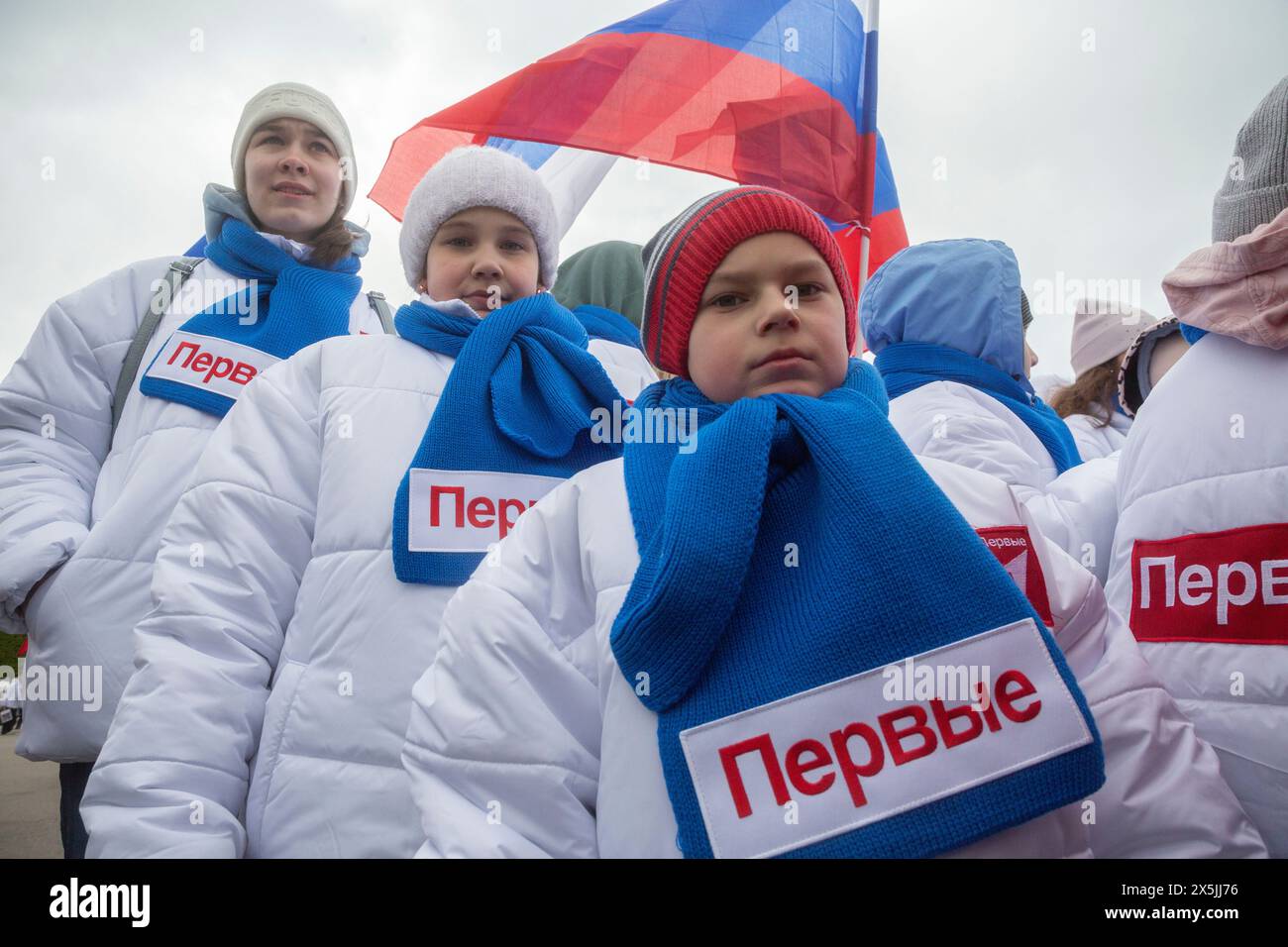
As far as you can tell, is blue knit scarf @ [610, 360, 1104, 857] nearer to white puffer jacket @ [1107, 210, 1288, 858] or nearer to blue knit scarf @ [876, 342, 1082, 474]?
white puffer jacket @ [1107, 210, 1288, 858]

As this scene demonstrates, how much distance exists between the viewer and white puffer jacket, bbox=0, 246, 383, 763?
68.5 inches

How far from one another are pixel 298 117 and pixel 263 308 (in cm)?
58

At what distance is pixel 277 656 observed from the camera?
1505 millimetres

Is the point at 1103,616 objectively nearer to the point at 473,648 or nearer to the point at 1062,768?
the point at 1062,768

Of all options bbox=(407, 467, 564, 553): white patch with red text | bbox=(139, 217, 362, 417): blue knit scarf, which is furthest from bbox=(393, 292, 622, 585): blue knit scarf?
bbox=(139, 217, 362, 417): blue knit scarf

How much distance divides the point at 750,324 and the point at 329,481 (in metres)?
0.81

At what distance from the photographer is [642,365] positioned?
8.84ft

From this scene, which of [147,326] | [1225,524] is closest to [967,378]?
[1225,524]

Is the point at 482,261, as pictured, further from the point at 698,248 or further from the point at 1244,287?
the point at 1244,287

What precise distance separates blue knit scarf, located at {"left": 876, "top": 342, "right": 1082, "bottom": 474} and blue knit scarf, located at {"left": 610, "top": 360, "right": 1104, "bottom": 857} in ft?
4.97

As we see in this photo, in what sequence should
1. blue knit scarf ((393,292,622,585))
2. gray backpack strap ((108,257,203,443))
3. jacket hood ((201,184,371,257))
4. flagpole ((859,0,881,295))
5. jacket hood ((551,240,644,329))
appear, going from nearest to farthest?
blue knit scarf ((393,292,622,585)) → gray backpack strap ((108,257,203,443)) → jacket hood ((201,184,371,257)) → jacket hood ((551,240,644,329)) → flagpole ((859,0,881,295))

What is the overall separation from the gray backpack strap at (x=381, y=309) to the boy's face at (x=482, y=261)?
363mm

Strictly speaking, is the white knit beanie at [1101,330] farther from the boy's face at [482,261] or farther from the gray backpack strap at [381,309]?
the gray backpack strap at [381,309]

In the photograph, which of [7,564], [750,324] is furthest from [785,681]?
[7,564]
